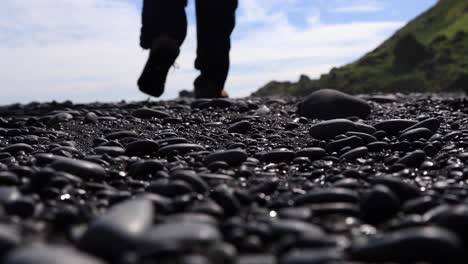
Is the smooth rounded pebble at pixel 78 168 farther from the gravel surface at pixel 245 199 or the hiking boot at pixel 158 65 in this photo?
the hiking boot at pixel 158 65

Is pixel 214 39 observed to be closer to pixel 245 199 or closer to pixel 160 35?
pixel 160 35

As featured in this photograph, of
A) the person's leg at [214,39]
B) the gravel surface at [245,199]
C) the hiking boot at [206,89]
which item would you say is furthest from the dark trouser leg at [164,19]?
the gravel surface at [245,199]

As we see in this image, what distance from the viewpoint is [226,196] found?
2.22m

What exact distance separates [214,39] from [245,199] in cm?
583

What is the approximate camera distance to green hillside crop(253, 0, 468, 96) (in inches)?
1858

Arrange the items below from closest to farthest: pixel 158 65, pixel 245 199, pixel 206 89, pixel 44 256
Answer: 1. pixel 44 256
2. pixel 245 199
3. pixel 158 65
4. pixel 206 89

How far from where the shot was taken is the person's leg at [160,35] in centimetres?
721

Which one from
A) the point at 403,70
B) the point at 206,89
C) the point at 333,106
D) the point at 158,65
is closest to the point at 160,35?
the point at 158,65

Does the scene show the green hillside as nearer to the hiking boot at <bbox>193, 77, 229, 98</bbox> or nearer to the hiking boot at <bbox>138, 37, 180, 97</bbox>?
the hiking boot at <bbox>193, 77, 229, 98</bbox>

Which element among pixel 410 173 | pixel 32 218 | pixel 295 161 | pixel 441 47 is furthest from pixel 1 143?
pixel 441 47

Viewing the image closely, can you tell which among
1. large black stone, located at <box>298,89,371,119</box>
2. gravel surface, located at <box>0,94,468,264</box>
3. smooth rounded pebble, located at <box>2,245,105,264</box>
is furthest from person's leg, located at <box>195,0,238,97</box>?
smooth rounded pebble, located at <box>2,245,105,264</box>

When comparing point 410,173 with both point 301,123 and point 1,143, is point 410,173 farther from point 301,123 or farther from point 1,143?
point 1,143

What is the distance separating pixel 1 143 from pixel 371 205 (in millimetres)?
3507

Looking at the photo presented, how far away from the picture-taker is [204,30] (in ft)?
25.6
